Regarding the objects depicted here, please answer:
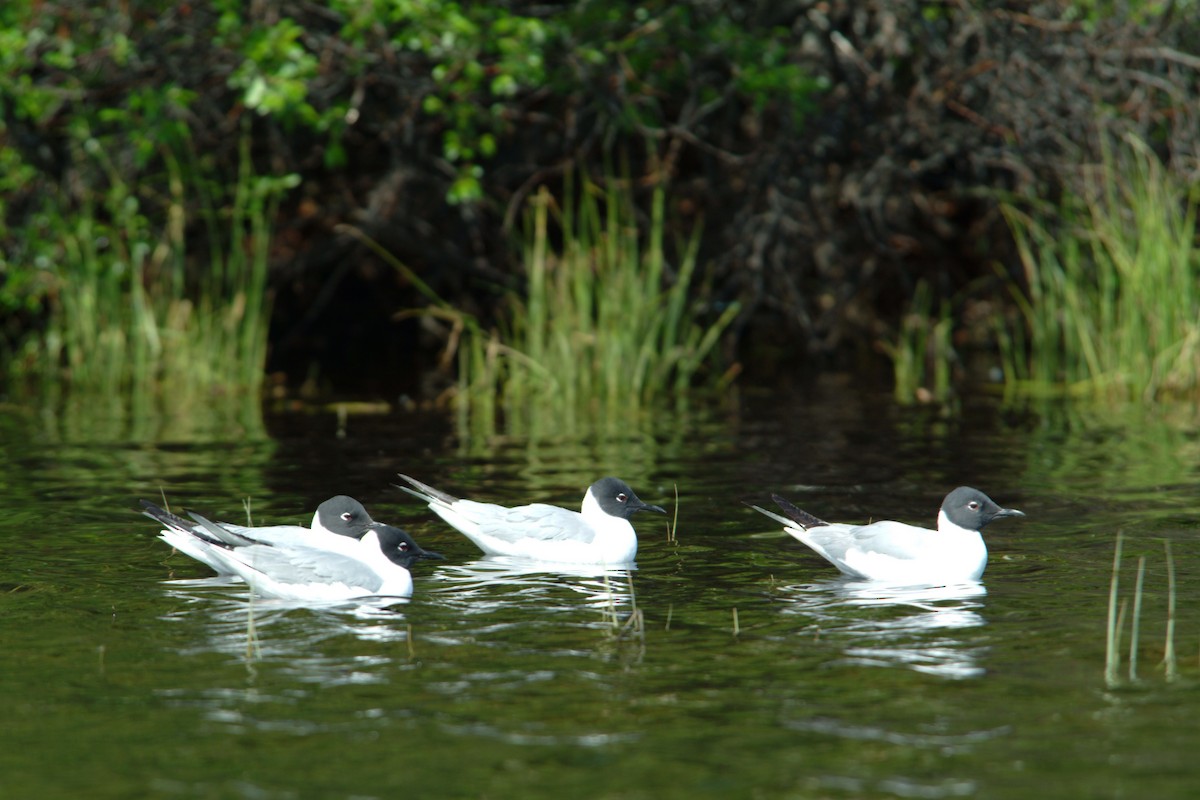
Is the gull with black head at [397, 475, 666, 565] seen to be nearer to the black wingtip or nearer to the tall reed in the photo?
the black wingtip

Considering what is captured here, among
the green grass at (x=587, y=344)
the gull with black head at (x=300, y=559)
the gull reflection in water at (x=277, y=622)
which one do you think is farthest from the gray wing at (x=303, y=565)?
the green grass at (x=587, y=344)

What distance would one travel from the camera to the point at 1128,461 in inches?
457

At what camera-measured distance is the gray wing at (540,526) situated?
27.2 ft

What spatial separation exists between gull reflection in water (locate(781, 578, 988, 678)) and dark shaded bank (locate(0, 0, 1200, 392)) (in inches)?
305

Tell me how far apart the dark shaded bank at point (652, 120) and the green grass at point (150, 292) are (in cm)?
39

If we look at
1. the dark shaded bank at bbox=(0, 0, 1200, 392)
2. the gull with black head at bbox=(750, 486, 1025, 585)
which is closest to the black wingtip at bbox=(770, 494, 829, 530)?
the gull with black head at bbox=(750, 486, 1025, 585)

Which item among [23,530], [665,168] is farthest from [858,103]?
[23,530]

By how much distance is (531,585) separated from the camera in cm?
784

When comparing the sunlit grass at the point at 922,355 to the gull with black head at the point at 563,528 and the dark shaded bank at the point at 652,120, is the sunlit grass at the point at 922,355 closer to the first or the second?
the dark shaded bank at the point at 652,120

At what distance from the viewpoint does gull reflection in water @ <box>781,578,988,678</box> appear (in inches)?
248

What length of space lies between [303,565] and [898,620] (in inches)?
100

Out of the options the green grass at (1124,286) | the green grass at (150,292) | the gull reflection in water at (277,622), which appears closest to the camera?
the gull reflection in water at (277,622)

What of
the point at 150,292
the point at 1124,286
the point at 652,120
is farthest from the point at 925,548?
the point at 150,292

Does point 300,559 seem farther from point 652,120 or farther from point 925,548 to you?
point 652,120
